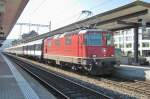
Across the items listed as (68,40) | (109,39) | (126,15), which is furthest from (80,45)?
(126,15)

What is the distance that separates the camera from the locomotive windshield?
19703 mm

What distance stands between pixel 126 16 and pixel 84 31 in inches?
279

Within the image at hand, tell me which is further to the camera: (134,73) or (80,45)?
(80,45)

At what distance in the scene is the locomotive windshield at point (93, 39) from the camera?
19.7 m

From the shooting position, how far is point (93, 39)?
19.9m

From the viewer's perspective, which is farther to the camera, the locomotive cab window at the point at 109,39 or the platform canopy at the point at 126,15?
the platform canopy at the point at 126,15

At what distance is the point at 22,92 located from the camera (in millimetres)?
11469

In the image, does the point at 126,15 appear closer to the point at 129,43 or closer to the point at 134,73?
the point at 134,73

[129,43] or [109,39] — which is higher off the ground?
[129,43]

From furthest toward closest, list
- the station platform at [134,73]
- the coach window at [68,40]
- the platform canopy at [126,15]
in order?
1. the coach window at [68,40]
2. the platform canopy at [126,15]
3. the station platform at [134,73]

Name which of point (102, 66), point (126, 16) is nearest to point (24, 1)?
point (102, 66)

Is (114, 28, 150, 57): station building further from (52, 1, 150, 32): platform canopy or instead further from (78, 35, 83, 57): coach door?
(78, 35, 83, 57): coach door

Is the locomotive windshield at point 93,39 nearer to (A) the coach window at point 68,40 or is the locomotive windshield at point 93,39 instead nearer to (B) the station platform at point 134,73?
(B) the station platform at point 134,73

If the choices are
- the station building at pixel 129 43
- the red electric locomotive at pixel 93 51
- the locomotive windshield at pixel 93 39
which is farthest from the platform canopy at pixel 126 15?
the station building at pixel 129 43
